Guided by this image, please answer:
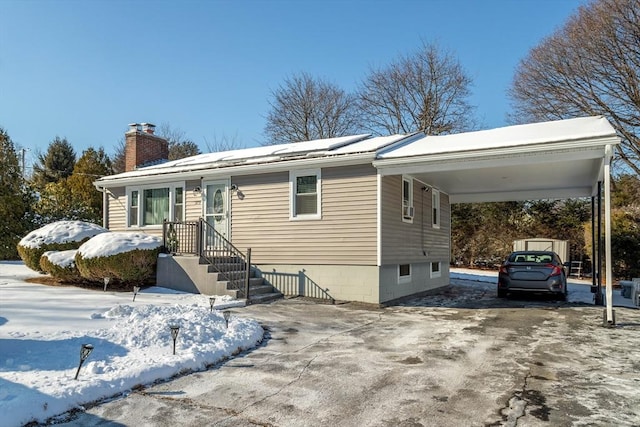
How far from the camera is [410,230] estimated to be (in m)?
12.2

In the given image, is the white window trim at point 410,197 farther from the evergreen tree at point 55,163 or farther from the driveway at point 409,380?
the evergreen tree at point 55,163

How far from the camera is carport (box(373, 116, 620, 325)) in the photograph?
26.1 ft

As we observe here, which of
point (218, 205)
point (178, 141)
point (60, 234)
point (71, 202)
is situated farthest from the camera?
point (178, 141)

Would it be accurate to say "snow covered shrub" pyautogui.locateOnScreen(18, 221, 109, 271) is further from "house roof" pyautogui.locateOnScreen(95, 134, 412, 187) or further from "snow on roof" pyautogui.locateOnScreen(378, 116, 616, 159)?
"snow on roof" pyautogui.locateOnScreen(378, 116, 616, 159)

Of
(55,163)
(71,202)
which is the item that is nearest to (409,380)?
(71,202)

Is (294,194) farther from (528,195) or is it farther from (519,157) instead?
(528,195)

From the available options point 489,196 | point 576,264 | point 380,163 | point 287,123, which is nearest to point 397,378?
point 380,163

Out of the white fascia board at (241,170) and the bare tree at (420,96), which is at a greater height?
the bare tree at (420,96)

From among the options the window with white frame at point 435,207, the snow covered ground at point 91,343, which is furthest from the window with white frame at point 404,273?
the snow covered ground at point 91,343

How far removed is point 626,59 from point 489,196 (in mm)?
9205

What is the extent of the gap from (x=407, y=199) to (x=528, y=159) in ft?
12.4

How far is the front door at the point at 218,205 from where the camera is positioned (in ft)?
40.7

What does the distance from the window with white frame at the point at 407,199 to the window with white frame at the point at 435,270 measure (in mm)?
2632

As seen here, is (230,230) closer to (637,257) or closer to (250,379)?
(250,379)
